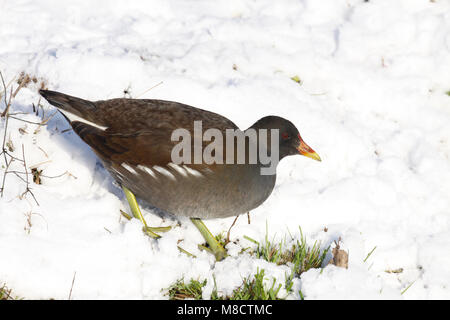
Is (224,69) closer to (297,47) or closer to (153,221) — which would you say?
→ (297,47)

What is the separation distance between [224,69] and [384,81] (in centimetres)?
170

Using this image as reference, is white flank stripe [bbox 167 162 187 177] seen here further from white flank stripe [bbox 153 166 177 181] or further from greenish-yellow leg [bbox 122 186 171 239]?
greenish-yellow leg [bbox 122 186 171 239]

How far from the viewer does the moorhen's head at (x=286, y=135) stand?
13.7ft

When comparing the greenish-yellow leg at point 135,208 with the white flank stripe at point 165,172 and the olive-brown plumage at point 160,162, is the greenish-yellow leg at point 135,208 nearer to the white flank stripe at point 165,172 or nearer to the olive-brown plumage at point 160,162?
the olive-brown plumage at point 160,162

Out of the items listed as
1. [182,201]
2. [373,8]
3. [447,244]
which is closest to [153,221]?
[182,201]

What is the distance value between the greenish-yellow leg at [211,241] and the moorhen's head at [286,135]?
2.90 feet

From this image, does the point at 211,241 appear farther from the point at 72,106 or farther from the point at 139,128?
the point at 72,106

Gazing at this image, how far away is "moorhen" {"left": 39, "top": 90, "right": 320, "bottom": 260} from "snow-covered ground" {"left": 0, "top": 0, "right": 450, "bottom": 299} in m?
0.28

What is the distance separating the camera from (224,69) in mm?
5246

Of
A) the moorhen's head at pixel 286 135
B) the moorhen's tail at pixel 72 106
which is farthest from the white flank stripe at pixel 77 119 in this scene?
the moorhen's head at pixel 286 135

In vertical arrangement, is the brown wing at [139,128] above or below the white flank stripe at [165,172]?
above

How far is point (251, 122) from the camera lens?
4.94 meters

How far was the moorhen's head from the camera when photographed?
4180 mm

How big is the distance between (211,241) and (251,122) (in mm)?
1437
